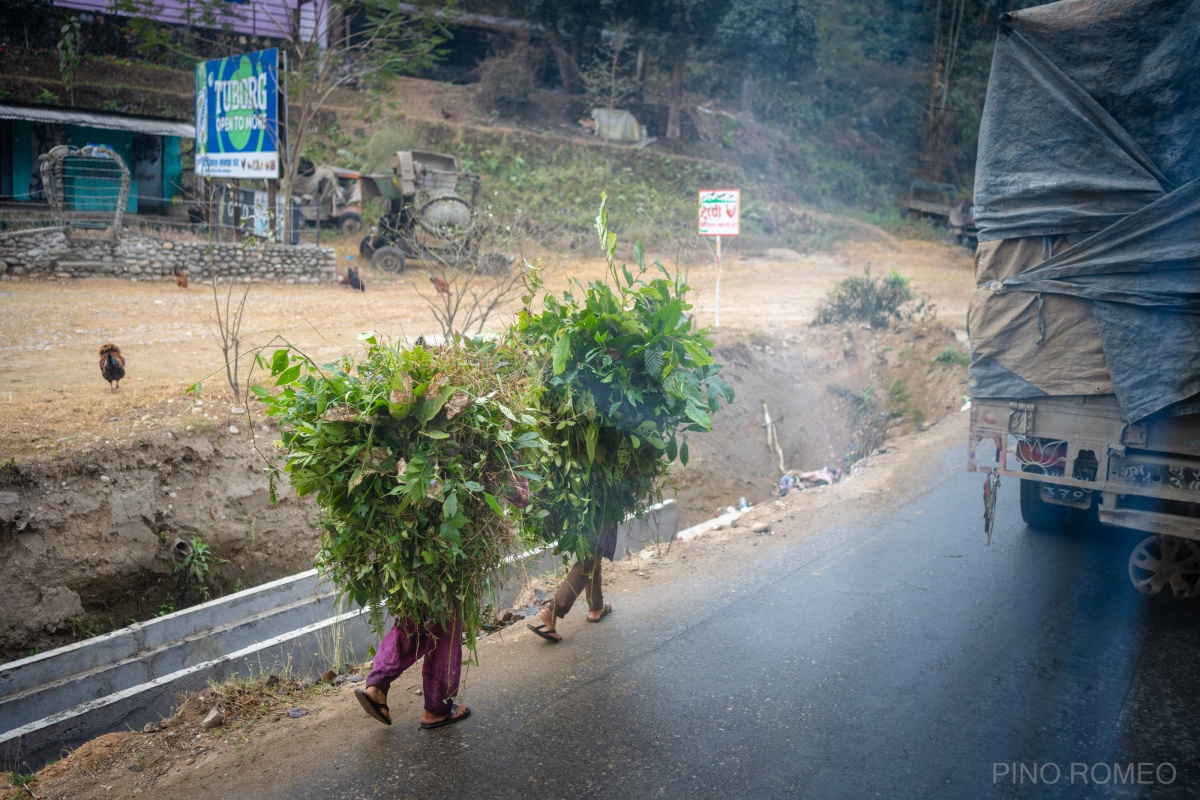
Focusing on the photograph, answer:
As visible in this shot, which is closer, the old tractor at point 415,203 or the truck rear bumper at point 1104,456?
the truck rear bumper at point 1104,456

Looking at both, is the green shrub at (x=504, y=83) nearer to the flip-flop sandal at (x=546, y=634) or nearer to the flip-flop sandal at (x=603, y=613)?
the flip-flop sandal at (x=603, y=613)

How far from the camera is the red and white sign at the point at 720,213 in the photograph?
1380 cm

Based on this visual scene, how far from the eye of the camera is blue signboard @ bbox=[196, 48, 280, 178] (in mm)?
17016

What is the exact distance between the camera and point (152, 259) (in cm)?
1652

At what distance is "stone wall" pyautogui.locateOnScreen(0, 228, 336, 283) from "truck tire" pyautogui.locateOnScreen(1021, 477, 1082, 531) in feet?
43.8

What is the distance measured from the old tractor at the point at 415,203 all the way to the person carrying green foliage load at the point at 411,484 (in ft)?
45.9

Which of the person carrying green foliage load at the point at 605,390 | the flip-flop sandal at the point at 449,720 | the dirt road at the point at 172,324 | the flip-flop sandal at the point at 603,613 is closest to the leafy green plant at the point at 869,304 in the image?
the dirt road at the point at 172,324

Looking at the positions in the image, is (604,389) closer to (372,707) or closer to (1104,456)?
(372,707)

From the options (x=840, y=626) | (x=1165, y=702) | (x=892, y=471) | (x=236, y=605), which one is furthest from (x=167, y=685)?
(x=892, y=471)

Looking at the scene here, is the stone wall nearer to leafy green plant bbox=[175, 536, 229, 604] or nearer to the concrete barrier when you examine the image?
leafy green plant bbox=[175, 536, 229, 604]

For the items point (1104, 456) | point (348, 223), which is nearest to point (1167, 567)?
point (1104, 456)

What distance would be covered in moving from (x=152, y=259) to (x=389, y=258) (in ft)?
16.2

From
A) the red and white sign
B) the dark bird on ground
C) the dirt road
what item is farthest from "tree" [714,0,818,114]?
the red and white sign

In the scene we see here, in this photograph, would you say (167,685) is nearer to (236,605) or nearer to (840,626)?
(236,605)
